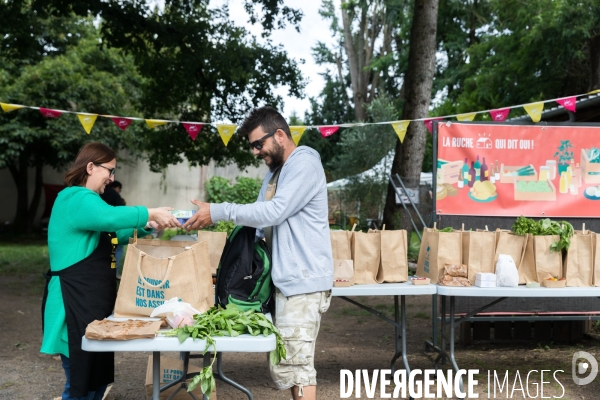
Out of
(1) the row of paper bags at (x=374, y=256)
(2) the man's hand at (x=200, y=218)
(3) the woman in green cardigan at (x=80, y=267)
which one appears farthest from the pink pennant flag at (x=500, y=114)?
(3) the woman in green cardigan at (x=80, y=267)

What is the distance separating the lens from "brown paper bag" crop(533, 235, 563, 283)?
4848mm

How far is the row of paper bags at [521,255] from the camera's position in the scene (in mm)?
Result: 4800

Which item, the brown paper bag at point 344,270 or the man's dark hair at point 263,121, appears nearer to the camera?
the man's dark hair at point 263,121

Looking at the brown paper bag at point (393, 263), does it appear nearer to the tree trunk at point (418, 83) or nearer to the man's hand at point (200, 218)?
the man's hand at point (200, 218)

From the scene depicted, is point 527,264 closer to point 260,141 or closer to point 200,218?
point 260,141

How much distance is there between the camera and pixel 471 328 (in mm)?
6715

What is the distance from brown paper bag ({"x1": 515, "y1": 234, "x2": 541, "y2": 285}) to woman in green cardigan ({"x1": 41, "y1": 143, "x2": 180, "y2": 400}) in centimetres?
289

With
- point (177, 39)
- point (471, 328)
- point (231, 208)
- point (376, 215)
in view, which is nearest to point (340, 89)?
point (376, 215)

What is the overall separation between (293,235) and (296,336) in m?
0.52

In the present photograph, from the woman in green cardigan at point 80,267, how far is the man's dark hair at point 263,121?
0.66 m

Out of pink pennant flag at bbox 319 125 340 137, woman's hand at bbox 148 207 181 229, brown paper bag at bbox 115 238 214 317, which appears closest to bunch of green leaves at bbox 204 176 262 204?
pink pennant flag at bbox 319 125 340 137

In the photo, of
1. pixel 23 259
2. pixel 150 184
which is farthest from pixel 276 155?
pixel 150 184

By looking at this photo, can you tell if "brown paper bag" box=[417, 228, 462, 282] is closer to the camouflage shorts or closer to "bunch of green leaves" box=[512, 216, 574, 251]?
"bunch of green leaves" box=[512, 216, 574, 251]

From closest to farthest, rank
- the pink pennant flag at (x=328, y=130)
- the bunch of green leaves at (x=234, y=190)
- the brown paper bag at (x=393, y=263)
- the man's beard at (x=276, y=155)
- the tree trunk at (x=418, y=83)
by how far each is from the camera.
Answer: the man's beard at (x=276, y=155) < the brown paper bag at (x=393, y=263) < the pink pennant flag at (x=328, y=130) < the tree trunk at (x=418, y=83) < the bunch of green leaves at (x=234, y=190)
